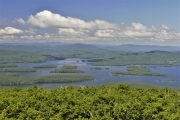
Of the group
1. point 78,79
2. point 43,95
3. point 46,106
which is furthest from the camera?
point 78,79

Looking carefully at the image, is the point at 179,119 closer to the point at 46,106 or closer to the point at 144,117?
the point at 144,117

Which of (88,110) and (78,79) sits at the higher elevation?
(88,110)

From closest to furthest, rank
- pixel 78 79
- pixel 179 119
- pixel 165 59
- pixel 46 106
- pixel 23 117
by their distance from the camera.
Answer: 1. pixel 179 119
2. pixel 23 117
3. pixel 46 106
4. pixel 78 79
5. pixel 165 59

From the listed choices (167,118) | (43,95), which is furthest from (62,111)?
(167,118)

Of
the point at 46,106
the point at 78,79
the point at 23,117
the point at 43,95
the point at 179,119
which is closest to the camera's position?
the point at 179,119

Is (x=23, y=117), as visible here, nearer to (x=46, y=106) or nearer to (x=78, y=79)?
(x=46, y=106)

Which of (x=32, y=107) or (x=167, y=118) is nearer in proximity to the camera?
(x=167, y=118)

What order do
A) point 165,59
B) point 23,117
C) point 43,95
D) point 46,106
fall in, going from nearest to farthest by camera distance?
point 23,117
point 46,106
point 43,95
point 165,59

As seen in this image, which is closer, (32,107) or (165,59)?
(32,107)

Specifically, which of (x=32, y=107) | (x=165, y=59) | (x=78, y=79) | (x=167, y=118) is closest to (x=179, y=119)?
(x=167, y=118)
